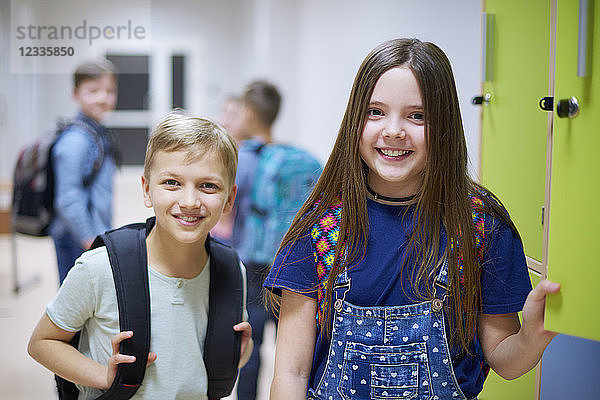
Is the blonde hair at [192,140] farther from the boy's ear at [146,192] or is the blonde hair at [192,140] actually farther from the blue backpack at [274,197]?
the blue backpack at [274,197]

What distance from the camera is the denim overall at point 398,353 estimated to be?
1116 mm

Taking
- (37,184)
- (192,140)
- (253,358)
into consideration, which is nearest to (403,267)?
(192,140)

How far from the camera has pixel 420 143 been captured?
1127 mm

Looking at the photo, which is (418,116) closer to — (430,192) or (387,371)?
(430,192)

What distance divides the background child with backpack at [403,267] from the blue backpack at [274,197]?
137 cm

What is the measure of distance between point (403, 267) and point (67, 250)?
5.22 ft

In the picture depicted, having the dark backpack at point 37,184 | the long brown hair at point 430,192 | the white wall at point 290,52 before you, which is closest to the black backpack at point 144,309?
the long brown hair at point 430,192

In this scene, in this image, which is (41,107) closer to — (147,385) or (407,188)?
(147,385)

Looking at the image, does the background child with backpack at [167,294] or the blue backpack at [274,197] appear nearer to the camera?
the background child with backpack at [167,294]

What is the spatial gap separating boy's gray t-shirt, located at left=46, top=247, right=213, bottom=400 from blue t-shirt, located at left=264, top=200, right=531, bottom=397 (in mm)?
248

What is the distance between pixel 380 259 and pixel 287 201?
56.8 inches

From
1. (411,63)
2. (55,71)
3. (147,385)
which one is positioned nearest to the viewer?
(411,63)

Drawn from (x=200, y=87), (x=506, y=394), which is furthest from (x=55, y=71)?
(x=200, y=87)

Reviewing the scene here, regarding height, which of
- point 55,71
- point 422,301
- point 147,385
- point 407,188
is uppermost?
point 55,71
